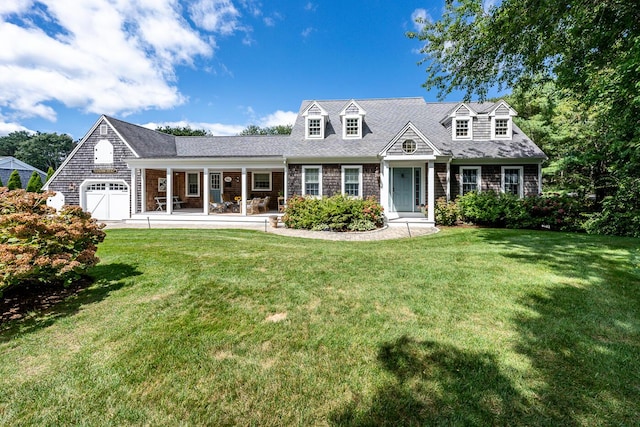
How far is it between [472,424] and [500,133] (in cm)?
1703

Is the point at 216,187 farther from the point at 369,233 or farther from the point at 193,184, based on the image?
the point at 369,233

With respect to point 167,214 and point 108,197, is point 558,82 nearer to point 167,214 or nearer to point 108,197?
point 167,214

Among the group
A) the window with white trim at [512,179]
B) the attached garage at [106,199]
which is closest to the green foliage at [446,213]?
the window with white trim at [512,179]

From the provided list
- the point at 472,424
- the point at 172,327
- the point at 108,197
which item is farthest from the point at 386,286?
the point at 108,197

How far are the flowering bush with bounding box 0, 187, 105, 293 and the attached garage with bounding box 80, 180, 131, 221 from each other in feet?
43.5

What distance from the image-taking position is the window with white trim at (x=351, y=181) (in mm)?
14820

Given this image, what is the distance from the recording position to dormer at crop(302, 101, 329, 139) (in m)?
16.0

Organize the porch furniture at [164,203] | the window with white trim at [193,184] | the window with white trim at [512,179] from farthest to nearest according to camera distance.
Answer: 1. the window with white trim at [193,184]
2. the porch furniture at [164,203]
3. the window with white trim at [512,179]

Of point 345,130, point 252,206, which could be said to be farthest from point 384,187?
point 252,206

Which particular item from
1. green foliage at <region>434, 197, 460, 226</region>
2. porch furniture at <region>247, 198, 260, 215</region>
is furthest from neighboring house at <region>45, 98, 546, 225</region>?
green foliage at <region>434, 197, 460, 226</region>

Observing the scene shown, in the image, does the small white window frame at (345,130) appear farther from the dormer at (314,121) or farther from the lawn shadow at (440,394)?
the lawn shadow at (440,394)

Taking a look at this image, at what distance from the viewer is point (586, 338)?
3.36 m

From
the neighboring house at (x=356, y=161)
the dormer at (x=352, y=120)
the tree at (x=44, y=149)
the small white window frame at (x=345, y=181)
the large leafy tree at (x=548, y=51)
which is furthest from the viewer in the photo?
the tree at (x=44, y=149)

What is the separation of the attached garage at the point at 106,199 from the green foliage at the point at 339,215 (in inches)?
432
